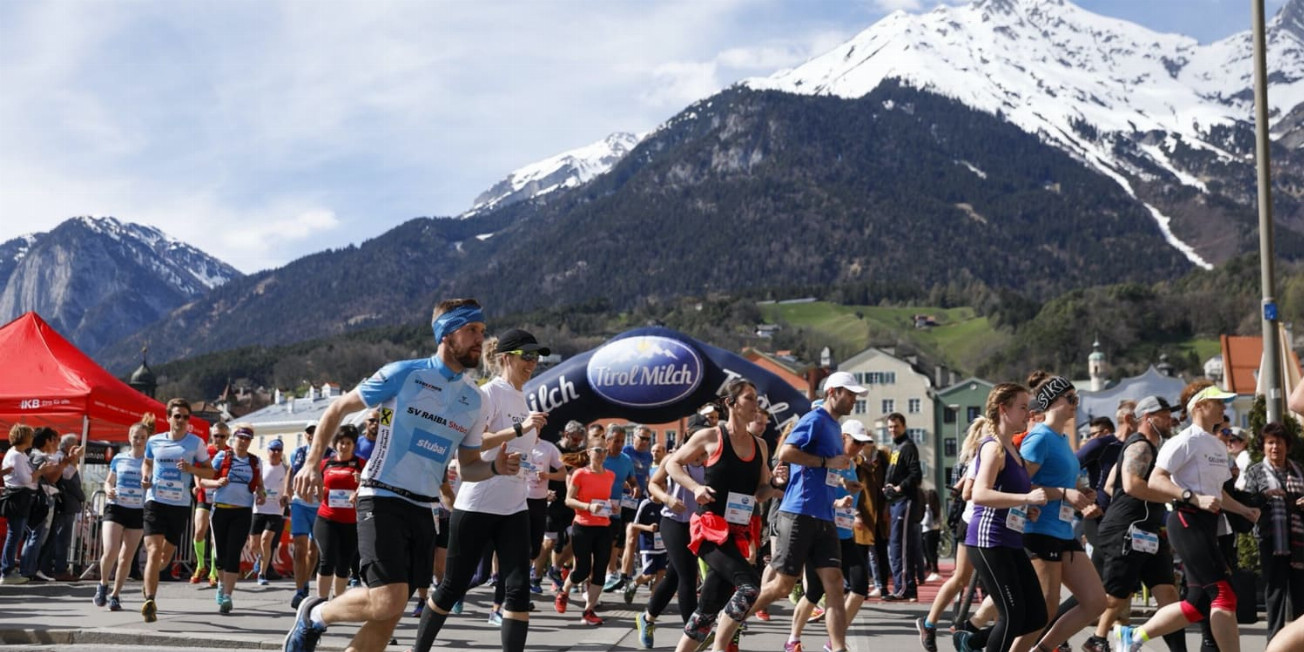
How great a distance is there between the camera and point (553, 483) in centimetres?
1521

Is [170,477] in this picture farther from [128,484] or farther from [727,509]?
[727,509]

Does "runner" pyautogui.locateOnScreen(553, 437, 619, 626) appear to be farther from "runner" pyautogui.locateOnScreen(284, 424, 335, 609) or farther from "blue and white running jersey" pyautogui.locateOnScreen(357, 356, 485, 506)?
"blue and white running jersey" pyautogui.locateOnScreen(357, 356, 485, 506)

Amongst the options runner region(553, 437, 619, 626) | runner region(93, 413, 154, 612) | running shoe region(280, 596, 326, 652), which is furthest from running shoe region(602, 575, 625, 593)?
running shoe region(280, 596, 326, 652)

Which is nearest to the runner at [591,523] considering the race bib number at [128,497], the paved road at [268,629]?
the paved road at [268,629]

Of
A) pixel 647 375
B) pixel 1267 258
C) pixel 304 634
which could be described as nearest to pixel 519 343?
pixel 304 634

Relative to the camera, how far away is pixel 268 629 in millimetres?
11250

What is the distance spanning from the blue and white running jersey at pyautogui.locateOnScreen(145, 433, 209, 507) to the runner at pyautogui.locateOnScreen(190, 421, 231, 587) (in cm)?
200

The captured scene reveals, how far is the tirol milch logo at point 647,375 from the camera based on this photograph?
2359 cm

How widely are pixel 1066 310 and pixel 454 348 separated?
157983 millimetres

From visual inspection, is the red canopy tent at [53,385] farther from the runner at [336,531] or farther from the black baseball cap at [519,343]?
the black baseball cap at [519,343]

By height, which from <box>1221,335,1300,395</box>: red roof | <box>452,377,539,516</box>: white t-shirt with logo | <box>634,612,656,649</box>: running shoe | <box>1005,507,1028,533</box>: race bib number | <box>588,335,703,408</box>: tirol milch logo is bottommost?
<box>634,612,656,649</box>: running shoe

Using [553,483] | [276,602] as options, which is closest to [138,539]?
[276,602]

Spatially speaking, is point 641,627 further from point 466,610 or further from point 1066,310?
point 1066,310

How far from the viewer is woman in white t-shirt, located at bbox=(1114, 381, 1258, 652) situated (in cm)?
818
